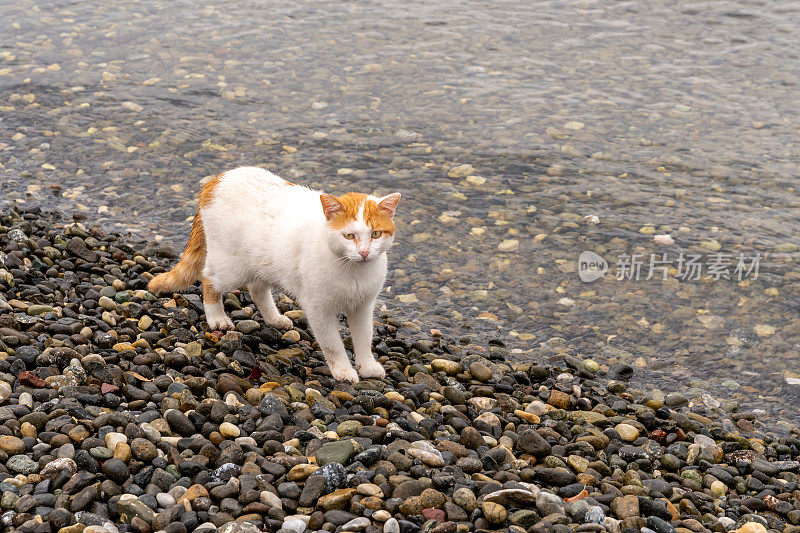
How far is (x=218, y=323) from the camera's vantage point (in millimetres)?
6633

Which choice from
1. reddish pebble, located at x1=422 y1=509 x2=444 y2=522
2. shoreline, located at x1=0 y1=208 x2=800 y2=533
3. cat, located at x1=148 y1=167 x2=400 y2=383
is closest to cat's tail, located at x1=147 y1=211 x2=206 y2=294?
cat, located at x1=148 y1=167 x2=400 y2=383

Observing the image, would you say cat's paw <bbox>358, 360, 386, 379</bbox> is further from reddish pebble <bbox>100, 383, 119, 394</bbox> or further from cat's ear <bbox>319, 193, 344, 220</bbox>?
reddish pebble <bbox>100, 383, 119, 394</bbox>

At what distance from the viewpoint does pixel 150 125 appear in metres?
12.0

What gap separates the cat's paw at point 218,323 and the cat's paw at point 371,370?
1.31m

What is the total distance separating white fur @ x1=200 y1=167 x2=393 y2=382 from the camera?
5707 millimetres

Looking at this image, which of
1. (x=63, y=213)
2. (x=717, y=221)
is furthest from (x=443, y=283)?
(x=63, y=213)

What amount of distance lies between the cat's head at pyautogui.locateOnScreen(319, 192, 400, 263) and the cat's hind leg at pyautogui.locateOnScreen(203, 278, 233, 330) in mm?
1542

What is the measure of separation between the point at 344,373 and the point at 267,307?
122 centimetres

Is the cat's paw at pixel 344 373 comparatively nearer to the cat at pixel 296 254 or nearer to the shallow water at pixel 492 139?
the cat at pixel 296 254

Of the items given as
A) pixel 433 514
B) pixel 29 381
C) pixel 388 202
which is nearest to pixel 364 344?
pixel 388 202

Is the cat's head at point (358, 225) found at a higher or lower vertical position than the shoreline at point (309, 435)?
higher

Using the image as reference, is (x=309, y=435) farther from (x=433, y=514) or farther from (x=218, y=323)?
(x=218, y=323)

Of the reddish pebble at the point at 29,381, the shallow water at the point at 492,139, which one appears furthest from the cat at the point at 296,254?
the reddish pebble at the point at 29,381

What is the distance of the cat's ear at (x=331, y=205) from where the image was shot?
213 inches
